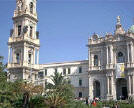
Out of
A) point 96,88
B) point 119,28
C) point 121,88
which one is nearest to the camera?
point 121,88

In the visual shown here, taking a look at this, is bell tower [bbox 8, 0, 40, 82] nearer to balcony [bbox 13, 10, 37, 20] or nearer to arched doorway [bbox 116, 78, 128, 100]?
balcony [bbox 13, 10, 37, 20]

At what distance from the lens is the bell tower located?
55375 millimetres

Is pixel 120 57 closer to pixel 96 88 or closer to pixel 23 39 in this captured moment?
pixel 96 88

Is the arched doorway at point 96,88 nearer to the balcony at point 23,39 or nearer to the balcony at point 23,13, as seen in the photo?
the balcony at point 23,39

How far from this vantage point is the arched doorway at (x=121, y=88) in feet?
205

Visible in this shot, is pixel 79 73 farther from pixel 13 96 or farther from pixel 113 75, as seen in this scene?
pixel 13 96

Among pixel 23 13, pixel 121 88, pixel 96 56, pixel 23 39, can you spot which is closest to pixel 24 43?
pixel 23 39

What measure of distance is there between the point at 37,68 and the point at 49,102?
29.1 m

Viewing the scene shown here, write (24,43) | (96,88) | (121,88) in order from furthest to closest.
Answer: (96,88) < (121,88) < (24,43)

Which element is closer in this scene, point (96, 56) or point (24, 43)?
point (24, 43)

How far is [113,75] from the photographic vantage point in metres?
61.6

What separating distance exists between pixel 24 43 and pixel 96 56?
18809mm

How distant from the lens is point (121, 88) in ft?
208

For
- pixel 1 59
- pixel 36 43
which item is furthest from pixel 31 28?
pixel 1 59
